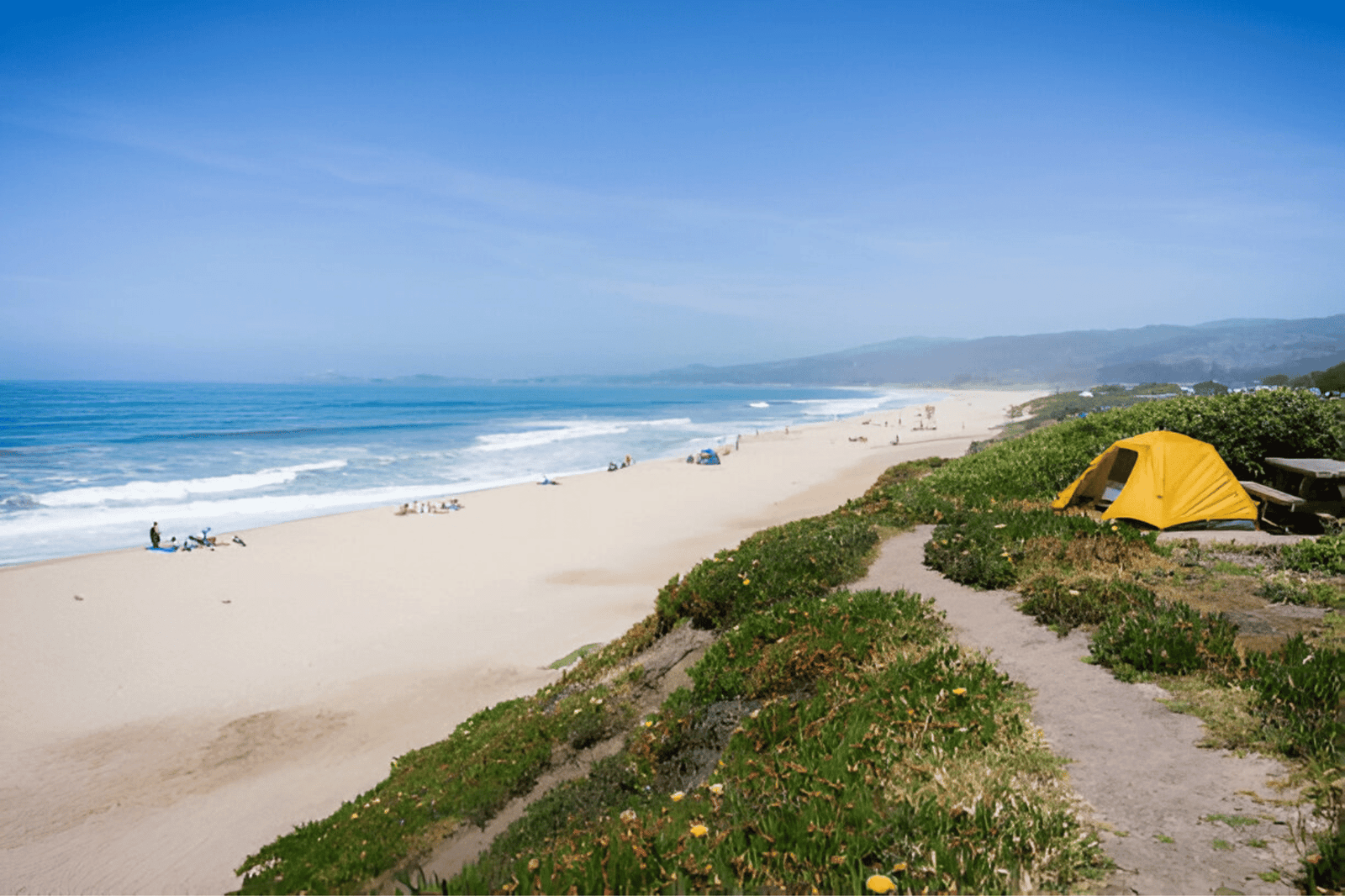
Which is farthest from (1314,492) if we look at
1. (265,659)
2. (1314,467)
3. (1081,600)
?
(265,659)

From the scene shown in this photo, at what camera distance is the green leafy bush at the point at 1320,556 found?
26.6 feet

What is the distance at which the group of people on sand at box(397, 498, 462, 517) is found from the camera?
2833 cm

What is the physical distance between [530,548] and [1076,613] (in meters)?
18.5

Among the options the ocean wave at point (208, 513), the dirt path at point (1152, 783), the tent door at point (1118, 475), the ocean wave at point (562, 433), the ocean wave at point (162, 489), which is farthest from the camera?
the ocean wave at point (562, 433)

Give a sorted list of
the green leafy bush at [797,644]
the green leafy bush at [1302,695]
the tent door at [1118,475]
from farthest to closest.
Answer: the tent door at [1118,475]
the green leafy bush at [797,644]
the green leafy bush at [1302,695]

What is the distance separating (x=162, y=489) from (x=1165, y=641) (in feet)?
141

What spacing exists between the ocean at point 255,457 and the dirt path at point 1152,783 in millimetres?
29254

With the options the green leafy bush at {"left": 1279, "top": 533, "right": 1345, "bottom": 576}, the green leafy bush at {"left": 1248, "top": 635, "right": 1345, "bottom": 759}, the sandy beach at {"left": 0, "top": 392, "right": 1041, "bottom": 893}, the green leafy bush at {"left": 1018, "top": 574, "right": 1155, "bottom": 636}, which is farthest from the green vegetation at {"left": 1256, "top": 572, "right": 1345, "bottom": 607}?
the sandy beach at {"left": 0, "top": 392, "right": 1041, "bottom": 893}

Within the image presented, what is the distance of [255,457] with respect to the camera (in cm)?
4838

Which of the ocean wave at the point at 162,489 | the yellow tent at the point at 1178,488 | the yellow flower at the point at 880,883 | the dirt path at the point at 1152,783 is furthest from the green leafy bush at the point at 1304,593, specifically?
the ocean wave at the point at 162,489

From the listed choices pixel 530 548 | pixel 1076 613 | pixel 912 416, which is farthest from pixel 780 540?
pixel 912 416

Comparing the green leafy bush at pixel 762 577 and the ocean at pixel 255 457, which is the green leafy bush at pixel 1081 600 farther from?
the ocean at pixel 255 457

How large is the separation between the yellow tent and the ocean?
29736mm

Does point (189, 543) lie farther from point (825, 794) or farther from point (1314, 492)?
point (1314, 492)
